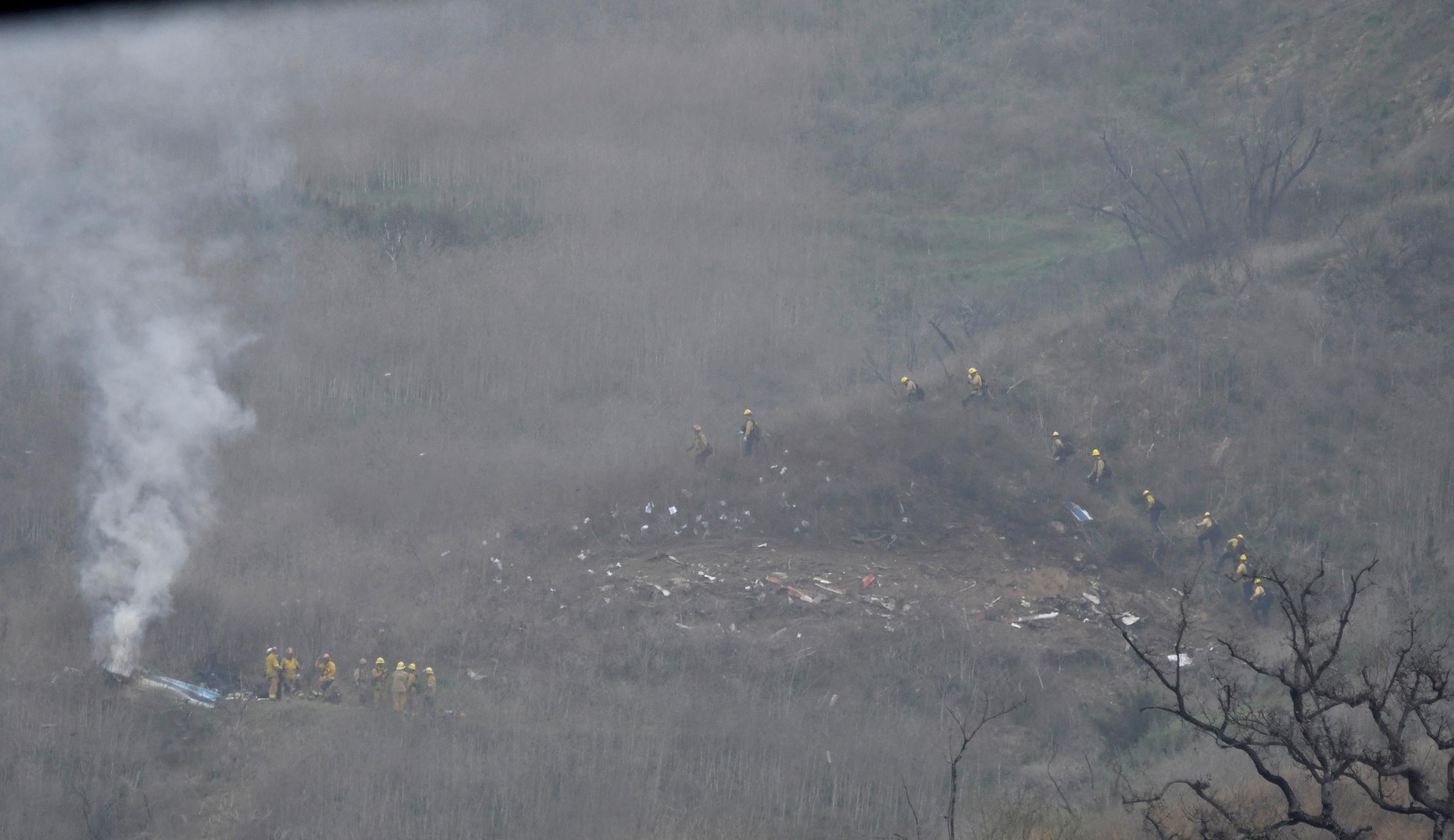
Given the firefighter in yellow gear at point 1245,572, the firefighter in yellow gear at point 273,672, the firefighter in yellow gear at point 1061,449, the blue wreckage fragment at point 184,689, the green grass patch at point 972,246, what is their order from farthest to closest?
the green grass patch at point 972,246 < the firefighter in yellow gear at point 1061,449 < the firefighter in yellow gear at point 1245,572 < the firefighter in yellow gear at point 273,672 < the blue wreckage fragment at point 184,689

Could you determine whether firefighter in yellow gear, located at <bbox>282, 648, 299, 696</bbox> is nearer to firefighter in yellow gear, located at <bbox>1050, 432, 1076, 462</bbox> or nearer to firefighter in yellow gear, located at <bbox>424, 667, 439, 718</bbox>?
firefighter in yellow gear, located at <bbox>424, 667, 439, 718</bbox>

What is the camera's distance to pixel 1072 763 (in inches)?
701

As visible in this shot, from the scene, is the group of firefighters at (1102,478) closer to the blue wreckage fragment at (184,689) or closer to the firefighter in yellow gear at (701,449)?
the firefighter in yellow gear at (701,449)

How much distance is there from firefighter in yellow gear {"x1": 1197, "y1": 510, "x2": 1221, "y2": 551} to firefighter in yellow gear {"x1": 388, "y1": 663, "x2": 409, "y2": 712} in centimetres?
1327

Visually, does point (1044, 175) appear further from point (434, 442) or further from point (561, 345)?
point (434, 442)

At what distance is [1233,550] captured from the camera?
20.6 meters

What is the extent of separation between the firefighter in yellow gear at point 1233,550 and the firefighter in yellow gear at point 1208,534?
230 millimetres

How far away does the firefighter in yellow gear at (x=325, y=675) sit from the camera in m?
19.2

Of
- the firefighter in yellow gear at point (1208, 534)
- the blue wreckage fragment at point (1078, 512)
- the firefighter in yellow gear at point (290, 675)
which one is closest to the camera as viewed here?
the firefighter in yellow gear at point (290, 675)

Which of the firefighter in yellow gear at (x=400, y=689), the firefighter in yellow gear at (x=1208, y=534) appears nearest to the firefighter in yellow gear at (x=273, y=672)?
the firefighter in yellow gear at (x=400, y=689)

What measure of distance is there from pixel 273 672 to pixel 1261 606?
15.4 m

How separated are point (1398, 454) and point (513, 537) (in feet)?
52.2

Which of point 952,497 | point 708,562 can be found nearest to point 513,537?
point 708,562

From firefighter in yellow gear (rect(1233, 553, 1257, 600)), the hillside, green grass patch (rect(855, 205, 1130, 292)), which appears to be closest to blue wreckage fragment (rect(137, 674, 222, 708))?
the hillside
